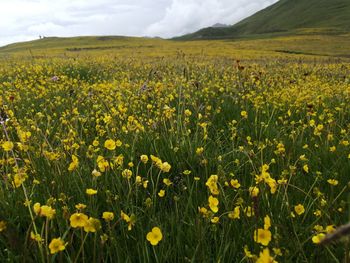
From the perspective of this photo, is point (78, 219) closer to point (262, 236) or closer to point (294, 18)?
point (262, 236)

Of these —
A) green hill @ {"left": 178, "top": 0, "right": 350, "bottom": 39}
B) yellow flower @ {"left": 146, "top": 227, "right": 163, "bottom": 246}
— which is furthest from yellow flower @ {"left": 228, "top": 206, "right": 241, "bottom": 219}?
green hill @ {"left": 178, "top": 0, "right": 350, "bottom": 39}

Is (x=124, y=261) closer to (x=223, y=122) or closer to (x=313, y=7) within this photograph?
(x=223, y=122)

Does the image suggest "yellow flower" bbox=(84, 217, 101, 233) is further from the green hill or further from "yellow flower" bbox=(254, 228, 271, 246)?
the green hill

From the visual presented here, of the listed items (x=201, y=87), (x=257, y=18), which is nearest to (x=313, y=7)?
(x=257, y=18)

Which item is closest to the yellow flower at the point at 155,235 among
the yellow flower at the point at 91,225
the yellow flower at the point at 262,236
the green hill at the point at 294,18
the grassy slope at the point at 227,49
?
the yellow flower at the point at 91,225

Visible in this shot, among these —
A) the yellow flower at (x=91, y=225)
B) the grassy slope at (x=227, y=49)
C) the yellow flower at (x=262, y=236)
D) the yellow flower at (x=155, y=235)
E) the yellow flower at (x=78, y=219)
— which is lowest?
the grassy slope at (x=227, y=49)

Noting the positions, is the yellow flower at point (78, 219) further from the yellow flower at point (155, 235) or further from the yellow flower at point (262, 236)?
the yellow flower at point (262, 236)

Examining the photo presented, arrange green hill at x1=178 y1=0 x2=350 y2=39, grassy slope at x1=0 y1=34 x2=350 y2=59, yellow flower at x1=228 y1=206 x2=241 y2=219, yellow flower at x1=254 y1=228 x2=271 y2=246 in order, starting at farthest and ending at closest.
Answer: green hill at x1=178 y1=0 x2=350 y2=39 → grassy slope at x1=0 y1=34 x2=350 y2=59 → yellow flower at x1=228 y1=206 x2=241 y2=219 → yellow flower at x1=254 y1=228 x2=271 y2=246

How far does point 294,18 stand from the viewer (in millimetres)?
162375

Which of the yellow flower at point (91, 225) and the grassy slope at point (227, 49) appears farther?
the grassy slope at point (227, 49)

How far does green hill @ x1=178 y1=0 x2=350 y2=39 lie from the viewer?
448 ft

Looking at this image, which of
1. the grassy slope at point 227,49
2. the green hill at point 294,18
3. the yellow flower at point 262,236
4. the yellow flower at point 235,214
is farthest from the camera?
the green hill at point 294,18

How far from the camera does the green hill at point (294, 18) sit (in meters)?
137

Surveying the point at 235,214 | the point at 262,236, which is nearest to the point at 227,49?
the point at 235,214
